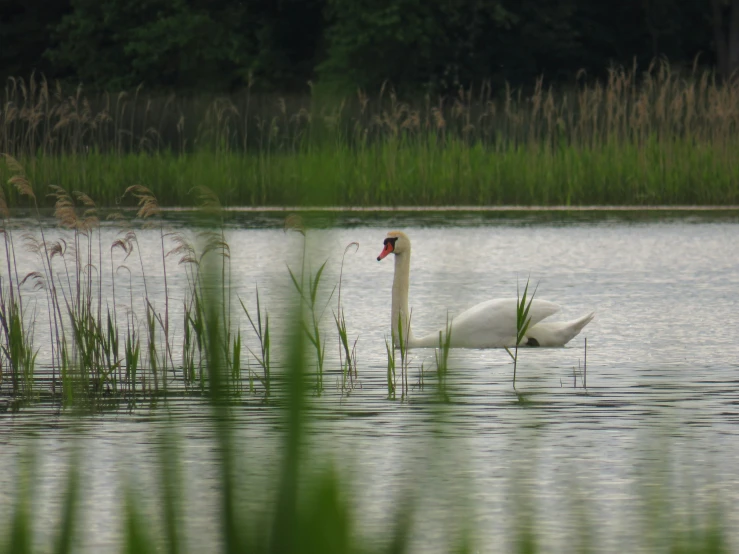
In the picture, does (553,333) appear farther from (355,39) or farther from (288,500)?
(355,39)

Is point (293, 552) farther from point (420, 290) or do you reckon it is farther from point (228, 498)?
point (420, 290)

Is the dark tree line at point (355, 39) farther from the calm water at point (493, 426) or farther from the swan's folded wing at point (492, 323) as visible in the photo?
the swan's folded wing at point (492, 323)

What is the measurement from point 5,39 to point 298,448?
36.0 metres

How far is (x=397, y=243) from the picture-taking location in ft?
31.6

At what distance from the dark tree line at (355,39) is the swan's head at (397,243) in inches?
815

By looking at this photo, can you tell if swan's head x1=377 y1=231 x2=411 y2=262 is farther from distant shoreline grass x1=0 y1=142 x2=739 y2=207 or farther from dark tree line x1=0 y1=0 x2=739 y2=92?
dark tree line x1=0 y1=0 x2=739 y2=92

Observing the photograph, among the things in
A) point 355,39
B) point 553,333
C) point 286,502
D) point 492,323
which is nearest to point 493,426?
point 492,323

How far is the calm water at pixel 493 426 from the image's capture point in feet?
7.61

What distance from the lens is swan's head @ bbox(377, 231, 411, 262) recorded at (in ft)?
31.3

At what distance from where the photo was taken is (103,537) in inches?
178

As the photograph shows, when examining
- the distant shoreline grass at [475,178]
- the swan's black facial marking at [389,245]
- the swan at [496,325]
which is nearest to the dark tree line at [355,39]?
the distant shoreline grass at [475,178]

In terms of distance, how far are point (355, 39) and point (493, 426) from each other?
26641mm

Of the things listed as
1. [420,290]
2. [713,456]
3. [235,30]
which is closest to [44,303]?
[420,290]

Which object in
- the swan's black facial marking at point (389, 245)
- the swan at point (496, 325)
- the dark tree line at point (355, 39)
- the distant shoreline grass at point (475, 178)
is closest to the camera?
the swan at point (496, 325)
